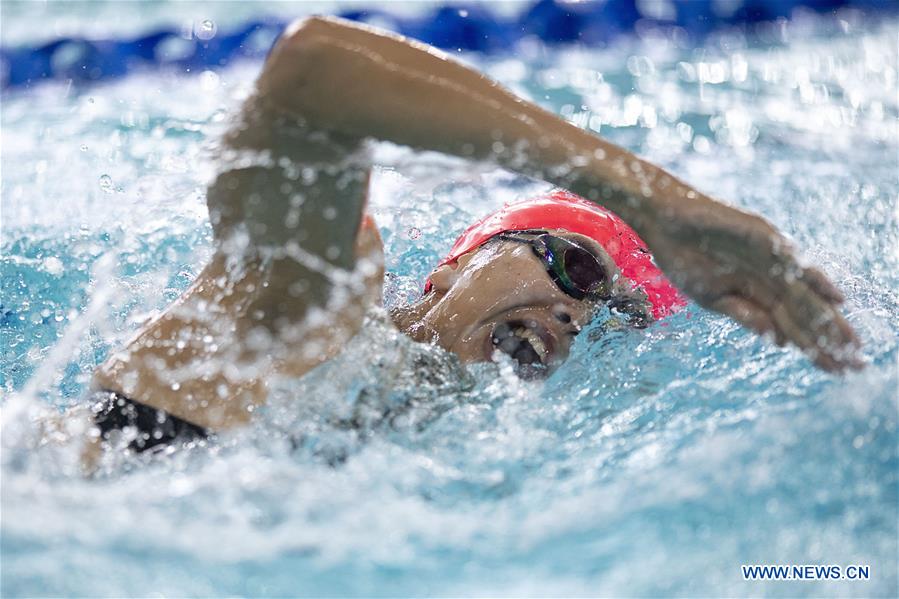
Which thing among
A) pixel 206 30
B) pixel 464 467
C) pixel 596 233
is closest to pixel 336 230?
pixel 464 467

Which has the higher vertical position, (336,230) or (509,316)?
(509,316)

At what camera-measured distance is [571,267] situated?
5.93 feet

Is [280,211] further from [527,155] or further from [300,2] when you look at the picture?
[300,2]

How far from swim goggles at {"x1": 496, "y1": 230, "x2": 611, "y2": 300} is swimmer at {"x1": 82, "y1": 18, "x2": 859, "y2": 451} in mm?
409

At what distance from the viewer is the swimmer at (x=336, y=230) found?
1.20m

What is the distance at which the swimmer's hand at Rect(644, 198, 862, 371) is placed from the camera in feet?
3.95

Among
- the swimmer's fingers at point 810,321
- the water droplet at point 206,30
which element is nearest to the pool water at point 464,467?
the swimmer's fingers at point 810,321

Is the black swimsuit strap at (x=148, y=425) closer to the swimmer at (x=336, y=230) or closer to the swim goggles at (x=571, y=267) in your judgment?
the swimmer at (x=336, y=230)

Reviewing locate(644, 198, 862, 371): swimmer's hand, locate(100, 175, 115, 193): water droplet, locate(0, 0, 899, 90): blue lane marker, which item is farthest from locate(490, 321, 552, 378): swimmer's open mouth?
locate(0, 0, 899, 90): blue lane marker

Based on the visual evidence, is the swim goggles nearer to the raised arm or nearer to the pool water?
the pool water

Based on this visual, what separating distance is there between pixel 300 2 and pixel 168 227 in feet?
9.09

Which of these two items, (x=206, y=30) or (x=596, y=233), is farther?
(x=206, y=30)

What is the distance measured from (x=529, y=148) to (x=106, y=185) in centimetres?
217

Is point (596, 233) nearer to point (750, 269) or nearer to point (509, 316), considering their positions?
point (509, 316)
